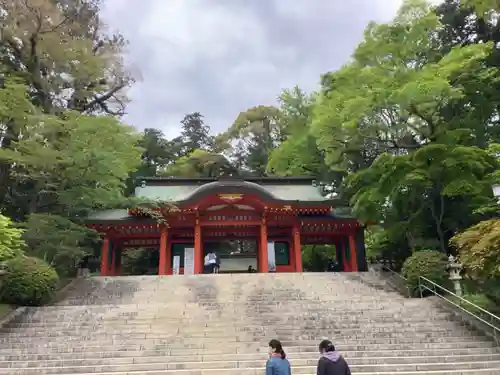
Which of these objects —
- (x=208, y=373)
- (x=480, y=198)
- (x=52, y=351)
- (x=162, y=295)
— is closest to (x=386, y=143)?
(x=480, y=198)

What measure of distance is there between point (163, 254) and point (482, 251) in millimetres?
12287

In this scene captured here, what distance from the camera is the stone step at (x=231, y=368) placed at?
732 cm

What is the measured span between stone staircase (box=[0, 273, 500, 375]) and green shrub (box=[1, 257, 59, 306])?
26.5 inches

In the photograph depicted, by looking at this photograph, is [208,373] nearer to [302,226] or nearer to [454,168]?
[454,168]

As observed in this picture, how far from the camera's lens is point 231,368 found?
24.4 ft

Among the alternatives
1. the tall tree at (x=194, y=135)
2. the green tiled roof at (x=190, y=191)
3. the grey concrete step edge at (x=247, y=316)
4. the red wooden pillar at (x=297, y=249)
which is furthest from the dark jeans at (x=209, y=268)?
the tall tree at (x=194, y=135)

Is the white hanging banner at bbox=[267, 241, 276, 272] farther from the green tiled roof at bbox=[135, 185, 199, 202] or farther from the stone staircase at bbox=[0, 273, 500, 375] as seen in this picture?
the green tiled roof at bbox=[135, 185, 199, 202]

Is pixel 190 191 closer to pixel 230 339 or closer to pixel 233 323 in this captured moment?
pixel 233 323

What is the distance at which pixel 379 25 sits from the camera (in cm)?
1593

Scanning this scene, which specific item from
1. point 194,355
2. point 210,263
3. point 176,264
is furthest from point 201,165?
point 194,355

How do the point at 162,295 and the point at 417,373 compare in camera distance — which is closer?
the point at 417,373

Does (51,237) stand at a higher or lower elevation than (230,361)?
higher

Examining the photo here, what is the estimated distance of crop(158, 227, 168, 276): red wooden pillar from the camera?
16891 mm

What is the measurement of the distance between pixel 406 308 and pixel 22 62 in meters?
16.5
